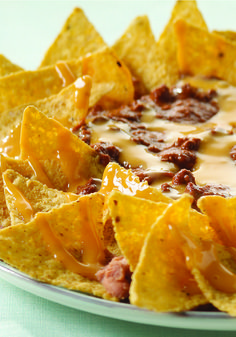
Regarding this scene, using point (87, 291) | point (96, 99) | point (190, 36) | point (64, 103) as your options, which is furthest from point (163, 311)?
point (190, 36)

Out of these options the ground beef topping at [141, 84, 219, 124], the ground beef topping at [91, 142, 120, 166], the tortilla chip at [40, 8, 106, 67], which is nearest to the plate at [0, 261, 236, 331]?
the ground beef topping at [91, 142, 120, 166]

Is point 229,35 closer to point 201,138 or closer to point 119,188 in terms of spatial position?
point 201,138

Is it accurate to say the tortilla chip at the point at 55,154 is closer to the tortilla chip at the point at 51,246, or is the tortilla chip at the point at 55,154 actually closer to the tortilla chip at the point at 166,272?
the tortilla chip at the point at 51,246

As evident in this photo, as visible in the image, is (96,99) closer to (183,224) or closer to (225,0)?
(183,224)

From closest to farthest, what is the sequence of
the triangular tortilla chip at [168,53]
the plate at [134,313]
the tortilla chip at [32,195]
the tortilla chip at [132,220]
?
1. the plate at [134,313]
2. the tortilla chip at [132,220]
3. the tortilla chip at [32,195]
4. the triangular tortilla chip at [168,53]

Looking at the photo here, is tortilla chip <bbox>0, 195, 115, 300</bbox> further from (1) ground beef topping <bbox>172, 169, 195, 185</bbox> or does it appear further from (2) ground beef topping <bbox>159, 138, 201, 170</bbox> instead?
(2) ground beef topping <bbox>159, 138, 201, 170</bbox>

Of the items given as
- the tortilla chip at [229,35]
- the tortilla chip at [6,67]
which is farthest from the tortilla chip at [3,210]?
the tortilla chip at [229,35]
